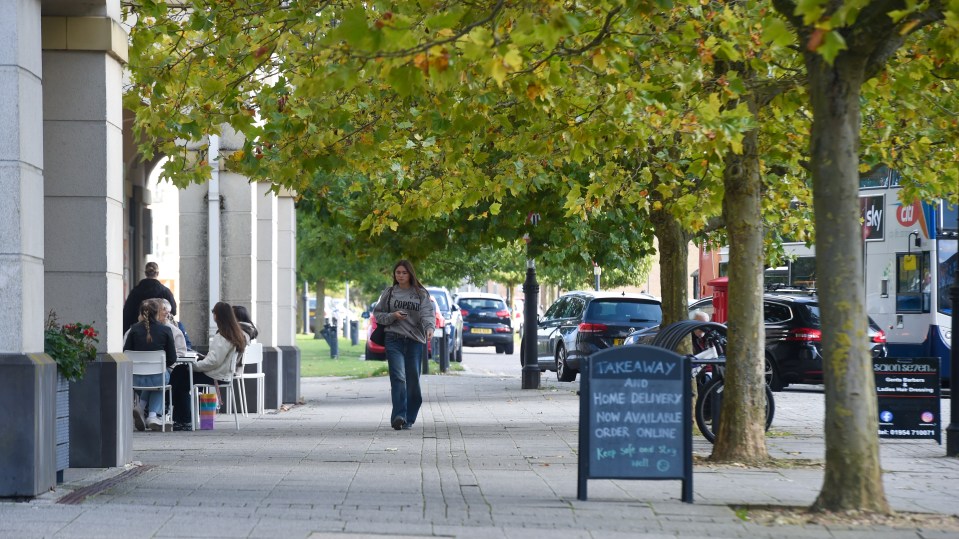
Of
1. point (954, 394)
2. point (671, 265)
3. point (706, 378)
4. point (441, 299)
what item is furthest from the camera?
point (441, 299)

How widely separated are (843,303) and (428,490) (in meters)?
2.99

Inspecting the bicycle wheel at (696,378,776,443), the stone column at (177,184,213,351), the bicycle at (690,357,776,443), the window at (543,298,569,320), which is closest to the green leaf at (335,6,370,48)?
the bicycle at (690,357,776,443)

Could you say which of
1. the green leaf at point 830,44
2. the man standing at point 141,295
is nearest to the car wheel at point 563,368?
the man standing at point 141,295

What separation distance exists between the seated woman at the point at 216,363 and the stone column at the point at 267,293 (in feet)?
11.7

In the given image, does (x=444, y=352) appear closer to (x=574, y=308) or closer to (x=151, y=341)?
(x=574, y=308)

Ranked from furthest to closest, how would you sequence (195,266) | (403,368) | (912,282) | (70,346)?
1. (912,282)
2. (195,266)
3. (403,368)
4. (70,346)

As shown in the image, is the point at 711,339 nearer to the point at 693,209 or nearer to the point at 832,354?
the point at 693,209

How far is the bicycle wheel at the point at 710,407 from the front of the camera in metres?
11.9

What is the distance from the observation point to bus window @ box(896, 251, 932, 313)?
23047 millimetres

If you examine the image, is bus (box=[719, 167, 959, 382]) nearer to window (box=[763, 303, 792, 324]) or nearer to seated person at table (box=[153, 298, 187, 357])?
window (box=[763, 303, 792, 324])

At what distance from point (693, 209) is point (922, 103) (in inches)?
102

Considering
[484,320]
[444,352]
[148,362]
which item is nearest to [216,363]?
[148,362]

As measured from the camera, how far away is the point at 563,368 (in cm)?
2614

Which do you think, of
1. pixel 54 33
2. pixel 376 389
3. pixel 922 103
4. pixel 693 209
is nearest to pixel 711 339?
pixel 693 209
